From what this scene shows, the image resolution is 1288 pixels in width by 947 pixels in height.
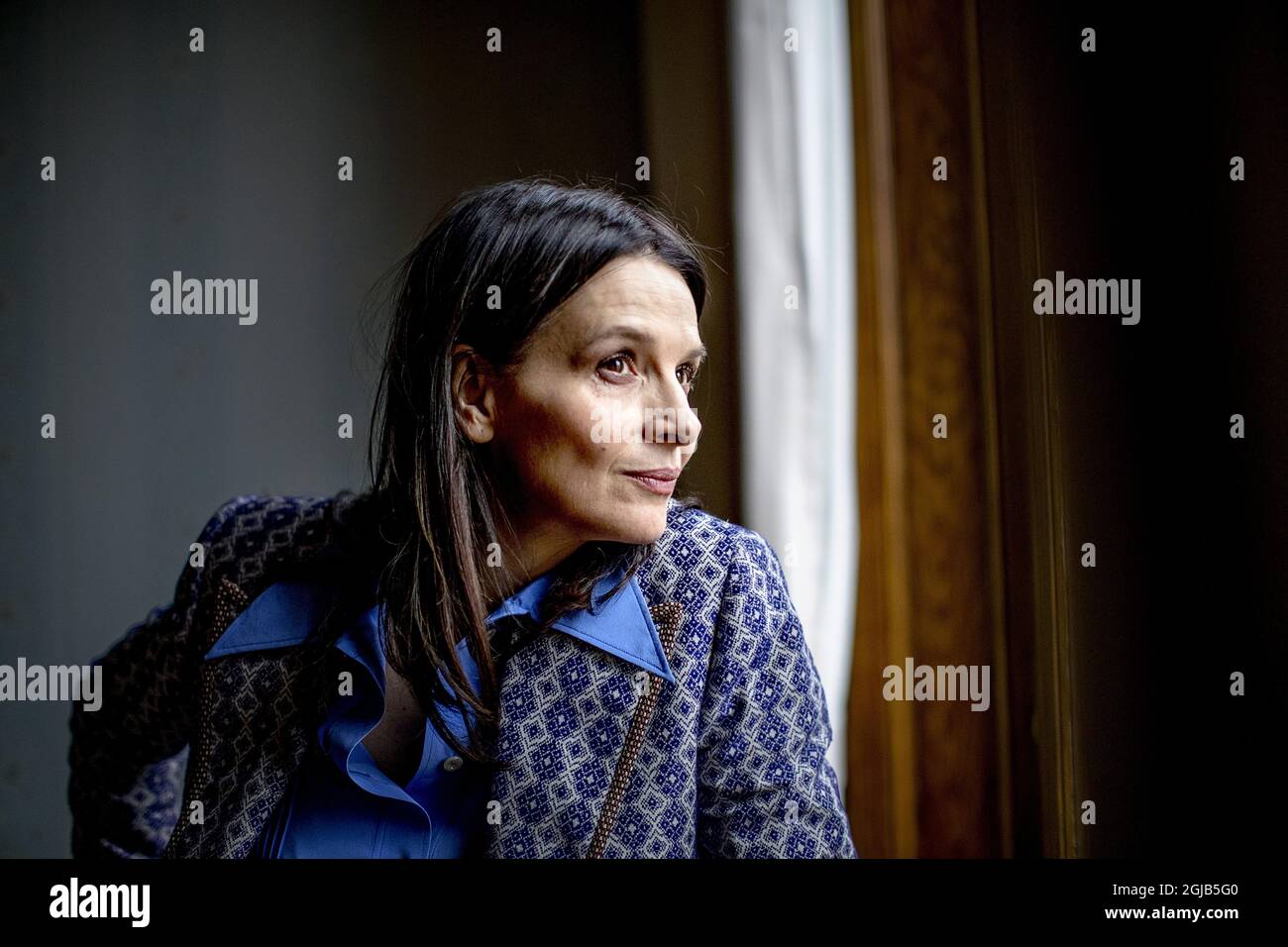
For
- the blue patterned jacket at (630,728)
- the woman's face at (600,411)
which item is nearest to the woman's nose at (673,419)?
the woman's face at (600,411)

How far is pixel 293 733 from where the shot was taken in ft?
3.21

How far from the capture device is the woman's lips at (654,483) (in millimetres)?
984

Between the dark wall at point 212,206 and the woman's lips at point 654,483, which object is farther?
the dark wall at point 212,206

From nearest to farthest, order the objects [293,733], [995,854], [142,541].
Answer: [293,733] → [995,854] → [142,541]

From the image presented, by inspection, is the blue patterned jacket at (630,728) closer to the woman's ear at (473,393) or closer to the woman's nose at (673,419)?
the woman's nose at (673,419)

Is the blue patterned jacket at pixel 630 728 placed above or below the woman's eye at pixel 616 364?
below

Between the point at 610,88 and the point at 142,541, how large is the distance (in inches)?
34.7

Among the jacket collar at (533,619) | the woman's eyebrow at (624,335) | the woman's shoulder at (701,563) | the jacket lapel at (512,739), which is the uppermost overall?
the woman's eyebrow at (624,335)

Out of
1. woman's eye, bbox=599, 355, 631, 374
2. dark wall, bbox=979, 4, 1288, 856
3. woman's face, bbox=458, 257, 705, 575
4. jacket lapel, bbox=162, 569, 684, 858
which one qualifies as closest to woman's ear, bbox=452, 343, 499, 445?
woman's face, bbox=458, 257, 705, 575

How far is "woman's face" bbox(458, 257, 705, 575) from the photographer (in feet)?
3.16

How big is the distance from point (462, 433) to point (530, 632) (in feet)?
0.77
